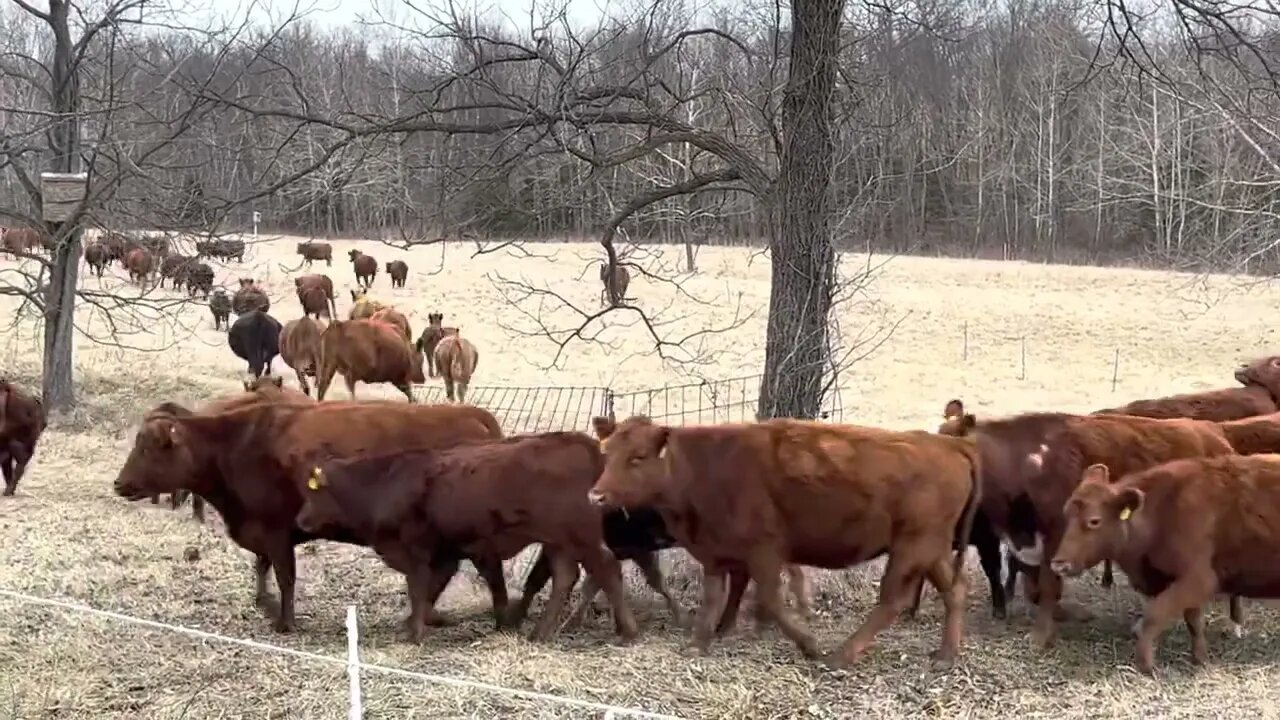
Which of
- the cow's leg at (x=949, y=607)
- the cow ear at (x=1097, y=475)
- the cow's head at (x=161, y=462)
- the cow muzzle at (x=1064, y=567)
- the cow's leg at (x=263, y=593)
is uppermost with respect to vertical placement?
the cow ear at (x=1097, y=475)

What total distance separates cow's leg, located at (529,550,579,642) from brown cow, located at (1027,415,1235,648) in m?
2.66

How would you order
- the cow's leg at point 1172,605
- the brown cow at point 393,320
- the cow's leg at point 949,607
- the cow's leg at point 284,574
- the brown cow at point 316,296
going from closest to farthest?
1. the cow's leg at point 1172,605
2. the cow's leg at point 949,607
3. the cow's leg at point 284,574
4. the brown cow at point 393,320
5. the brown cow at point 316,296

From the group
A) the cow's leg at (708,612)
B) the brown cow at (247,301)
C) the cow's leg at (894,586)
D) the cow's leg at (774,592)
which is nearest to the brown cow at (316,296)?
the brown cow at (247,301)

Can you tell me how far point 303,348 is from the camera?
18.1 m

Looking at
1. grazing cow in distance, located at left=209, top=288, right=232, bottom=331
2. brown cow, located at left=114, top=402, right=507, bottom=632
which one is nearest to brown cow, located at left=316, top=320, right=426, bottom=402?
grazing cow in distance, located at left=209, top=288, right=232, bottom=331

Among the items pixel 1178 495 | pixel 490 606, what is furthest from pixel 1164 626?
pixel 490 606

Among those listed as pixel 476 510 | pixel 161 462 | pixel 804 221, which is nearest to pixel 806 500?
pixel 476 510

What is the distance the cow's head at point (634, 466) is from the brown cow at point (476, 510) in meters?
0.30

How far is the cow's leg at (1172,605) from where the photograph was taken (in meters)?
6.73

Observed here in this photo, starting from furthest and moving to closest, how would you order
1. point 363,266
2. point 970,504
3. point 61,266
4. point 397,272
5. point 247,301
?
point 363,266 < point 397,272 < point 247,301 < point 61,266 < point 970,504

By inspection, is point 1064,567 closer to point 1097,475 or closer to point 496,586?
point 1097,475

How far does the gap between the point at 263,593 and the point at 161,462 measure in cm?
106

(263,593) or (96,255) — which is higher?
(96,255)

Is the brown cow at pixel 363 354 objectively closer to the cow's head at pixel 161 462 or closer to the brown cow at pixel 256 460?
the brown cow at pixel 256 460
